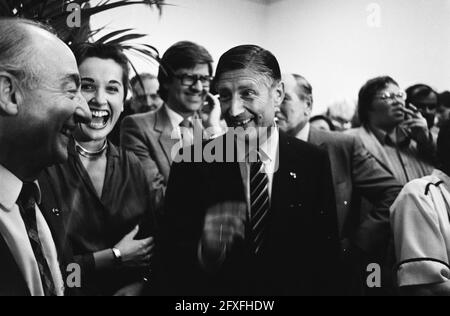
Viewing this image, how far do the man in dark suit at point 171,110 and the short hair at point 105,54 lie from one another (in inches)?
4.6

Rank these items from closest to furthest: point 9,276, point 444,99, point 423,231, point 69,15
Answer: point 9,276, point 69,15, point 423,231, point 444,99

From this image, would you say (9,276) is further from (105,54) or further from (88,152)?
(105,54)

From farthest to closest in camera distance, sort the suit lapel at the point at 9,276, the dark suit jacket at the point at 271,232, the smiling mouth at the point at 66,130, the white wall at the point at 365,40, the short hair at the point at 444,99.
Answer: the short hair at the point at 444,99, the white wall at the point at 365,40, the dark suit jacket at the point at 271,232, the smiling mouth at the point at 66,130, the suit lapel at the point at 9,276

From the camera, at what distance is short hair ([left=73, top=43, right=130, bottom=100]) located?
1423 millimetres

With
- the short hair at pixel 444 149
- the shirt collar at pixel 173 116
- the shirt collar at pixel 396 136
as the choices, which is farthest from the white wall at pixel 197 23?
the short hair at pixel 444 149

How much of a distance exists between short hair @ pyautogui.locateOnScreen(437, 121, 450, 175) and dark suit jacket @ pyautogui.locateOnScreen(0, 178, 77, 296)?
Result: 1.23m

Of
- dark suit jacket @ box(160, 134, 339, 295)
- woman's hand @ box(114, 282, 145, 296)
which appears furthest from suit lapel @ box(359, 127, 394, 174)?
woman's hand @ box(114, 282, 145, 296)

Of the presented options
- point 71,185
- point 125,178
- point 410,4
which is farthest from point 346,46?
point 71,185

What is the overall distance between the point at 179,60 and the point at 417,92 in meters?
0.97

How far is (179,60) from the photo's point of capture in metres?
1.57

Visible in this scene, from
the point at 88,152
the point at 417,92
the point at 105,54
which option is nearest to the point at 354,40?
the point at 417,92

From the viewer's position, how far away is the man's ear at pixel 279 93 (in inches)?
61.9

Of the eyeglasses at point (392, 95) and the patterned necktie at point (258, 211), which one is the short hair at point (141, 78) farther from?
the eyeglasses at point (392, 95)

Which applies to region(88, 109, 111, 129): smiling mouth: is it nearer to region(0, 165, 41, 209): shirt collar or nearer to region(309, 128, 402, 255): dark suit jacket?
region(0, 165, 41, 209): shirt collar
